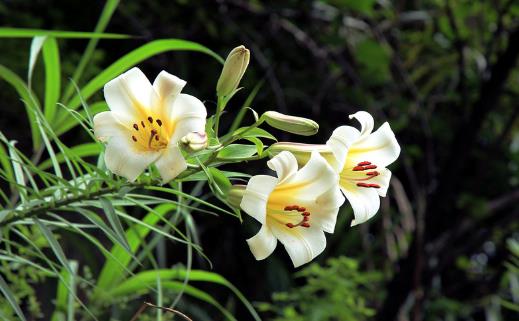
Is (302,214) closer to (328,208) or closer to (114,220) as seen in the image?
(328,208)

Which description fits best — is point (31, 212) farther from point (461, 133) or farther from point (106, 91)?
point (461, 133)

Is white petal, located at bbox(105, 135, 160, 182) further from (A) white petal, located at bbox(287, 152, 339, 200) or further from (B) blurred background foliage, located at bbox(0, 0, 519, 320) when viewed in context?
(B) blurred background foliage, located at bbox(0, 0, 519, 320)

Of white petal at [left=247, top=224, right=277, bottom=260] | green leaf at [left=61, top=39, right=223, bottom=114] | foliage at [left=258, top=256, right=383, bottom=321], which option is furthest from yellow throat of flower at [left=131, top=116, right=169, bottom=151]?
foliage at [left=258, top=256, right=383, bottom=321]

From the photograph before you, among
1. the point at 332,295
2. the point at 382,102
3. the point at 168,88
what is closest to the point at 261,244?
the point at 168,88

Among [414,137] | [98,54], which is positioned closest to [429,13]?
[414,137]

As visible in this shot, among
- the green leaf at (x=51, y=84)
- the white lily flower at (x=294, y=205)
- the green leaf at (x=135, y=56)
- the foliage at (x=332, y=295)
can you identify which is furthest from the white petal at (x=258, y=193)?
the foliage at (x=332, y=295)

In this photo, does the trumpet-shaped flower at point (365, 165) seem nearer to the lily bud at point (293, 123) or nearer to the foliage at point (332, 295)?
the lily bud at point (293, 123)
